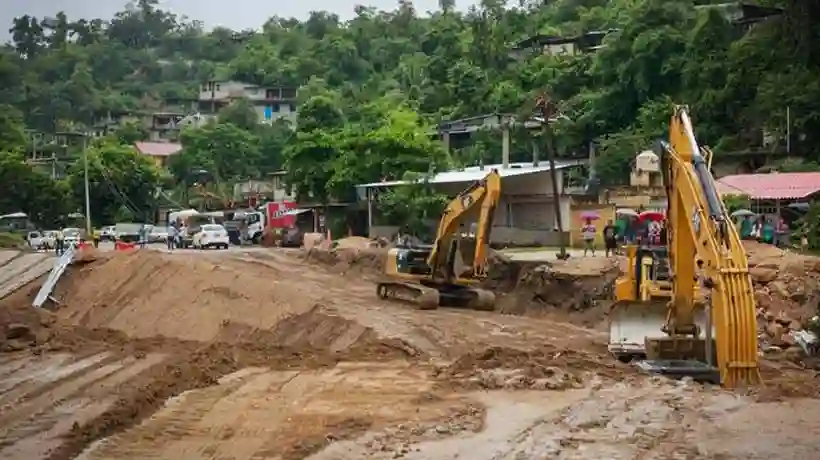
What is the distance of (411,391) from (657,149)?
442 centimetres

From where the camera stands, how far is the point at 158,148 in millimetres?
69688

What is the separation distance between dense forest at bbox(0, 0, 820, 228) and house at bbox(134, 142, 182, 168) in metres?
2.22

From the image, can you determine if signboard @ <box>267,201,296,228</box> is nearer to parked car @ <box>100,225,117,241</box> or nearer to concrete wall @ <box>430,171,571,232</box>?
parked car @ <box>100,225,117,241</box>

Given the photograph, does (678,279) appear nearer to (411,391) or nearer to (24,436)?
(411,391)

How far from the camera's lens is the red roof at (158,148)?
67.7m

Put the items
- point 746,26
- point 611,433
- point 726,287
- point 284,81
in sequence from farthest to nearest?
point 284,81 → point 746,26 → point 726,287 → point 611,433

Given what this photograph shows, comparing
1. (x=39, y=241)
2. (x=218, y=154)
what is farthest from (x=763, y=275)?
(x=218, y=154)

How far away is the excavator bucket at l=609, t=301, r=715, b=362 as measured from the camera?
1428cm

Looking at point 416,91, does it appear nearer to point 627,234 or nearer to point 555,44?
point 555,44

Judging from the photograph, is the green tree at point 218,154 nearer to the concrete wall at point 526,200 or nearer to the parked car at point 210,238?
the parked car at point 210,238

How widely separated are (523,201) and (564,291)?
14446mm

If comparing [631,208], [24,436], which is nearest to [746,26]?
[631,208]

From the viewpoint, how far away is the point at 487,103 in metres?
49.0

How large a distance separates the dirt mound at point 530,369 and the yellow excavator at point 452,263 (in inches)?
197
